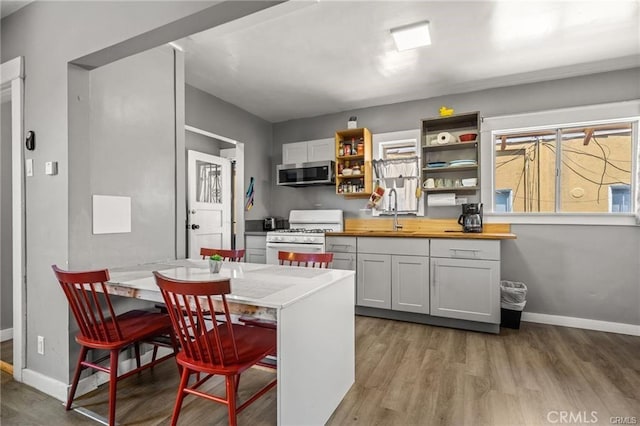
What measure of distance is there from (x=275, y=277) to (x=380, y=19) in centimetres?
210

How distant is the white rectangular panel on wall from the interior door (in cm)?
173

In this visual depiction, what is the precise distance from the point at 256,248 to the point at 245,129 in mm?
1689

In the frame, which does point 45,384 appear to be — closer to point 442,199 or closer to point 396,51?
point 396,51

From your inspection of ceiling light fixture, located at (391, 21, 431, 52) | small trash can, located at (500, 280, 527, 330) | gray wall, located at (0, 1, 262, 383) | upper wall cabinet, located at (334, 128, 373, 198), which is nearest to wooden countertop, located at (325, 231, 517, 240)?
small trash can, located at (500, 280, 527, 330)

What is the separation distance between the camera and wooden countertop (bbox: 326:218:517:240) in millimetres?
3223

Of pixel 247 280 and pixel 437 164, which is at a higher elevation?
pixel 437 164

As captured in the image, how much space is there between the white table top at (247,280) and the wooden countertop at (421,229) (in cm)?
164

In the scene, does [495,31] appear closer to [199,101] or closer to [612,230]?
[612,230]

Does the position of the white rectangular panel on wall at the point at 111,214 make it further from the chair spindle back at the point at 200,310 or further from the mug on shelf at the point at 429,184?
the mug on shelf at the point at 429,184

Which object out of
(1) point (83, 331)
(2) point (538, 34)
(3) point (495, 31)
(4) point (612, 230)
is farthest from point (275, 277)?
(4) point (612, 230)

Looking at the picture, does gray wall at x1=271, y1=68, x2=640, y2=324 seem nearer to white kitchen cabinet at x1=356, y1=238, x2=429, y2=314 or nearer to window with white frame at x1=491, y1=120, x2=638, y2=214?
window with white frame at x1=491, y1=120, x2=638, y2=214

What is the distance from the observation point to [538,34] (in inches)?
104

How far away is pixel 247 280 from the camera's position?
1.78m

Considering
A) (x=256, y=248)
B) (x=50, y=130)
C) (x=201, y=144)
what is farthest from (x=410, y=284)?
(x=201, y=144)
